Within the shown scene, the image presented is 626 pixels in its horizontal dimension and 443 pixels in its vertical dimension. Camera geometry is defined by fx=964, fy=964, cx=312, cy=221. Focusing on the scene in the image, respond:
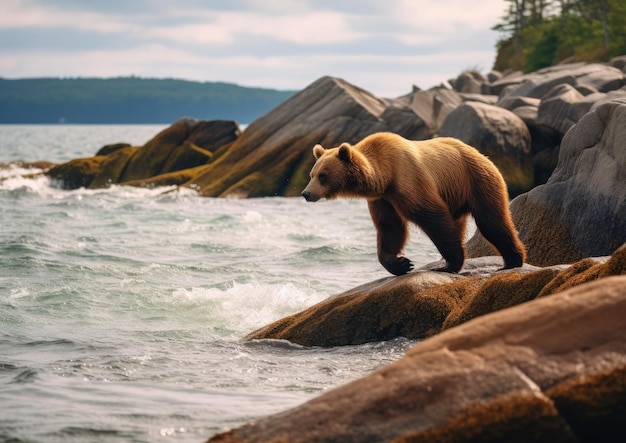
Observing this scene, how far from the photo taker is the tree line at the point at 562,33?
4872 cm

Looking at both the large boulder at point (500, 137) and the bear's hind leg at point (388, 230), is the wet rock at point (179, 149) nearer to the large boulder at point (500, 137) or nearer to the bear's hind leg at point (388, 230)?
the large boulder at point (500, 137)

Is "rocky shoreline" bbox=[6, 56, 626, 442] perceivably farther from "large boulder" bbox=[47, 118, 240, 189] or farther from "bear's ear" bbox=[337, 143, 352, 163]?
"large boulder" bbox=[47, 118, 240, 189]

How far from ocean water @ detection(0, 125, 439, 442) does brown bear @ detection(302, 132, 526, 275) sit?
50.8 inches

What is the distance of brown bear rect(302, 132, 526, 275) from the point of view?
8.95 metres

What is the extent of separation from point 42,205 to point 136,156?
250 inches

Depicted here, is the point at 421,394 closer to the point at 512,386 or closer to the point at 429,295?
the point at 512,386

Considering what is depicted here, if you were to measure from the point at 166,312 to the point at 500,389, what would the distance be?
7.99m

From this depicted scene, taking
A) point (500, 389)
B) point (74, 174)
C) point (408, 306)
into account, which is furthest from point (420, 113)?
point (500, 389)

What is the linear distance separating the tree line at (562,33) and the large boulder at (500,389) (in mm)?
44713

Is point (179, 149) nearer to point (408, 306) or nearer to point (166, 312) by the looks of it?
point (166, 312)

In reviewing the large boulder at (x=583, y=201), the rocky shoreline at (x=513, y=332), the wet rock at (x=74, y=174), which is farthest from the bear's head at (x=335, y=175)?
the wet rock at (x=74, y=174)

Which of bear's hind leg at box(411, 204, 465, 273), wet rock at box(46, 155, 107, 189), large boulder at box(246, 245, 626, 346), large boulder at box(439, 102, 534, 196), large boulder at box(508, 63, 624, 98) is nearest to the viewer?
large boulder at box(246, 245, 626, 346)

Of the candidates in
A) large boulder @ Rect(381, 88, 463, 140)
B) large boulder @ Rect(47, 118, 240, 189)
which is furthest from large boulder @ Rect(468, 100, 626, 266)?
large boulder @ Rect(47, 118, 240, 189)

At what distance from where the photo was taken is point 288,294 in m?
12.4
